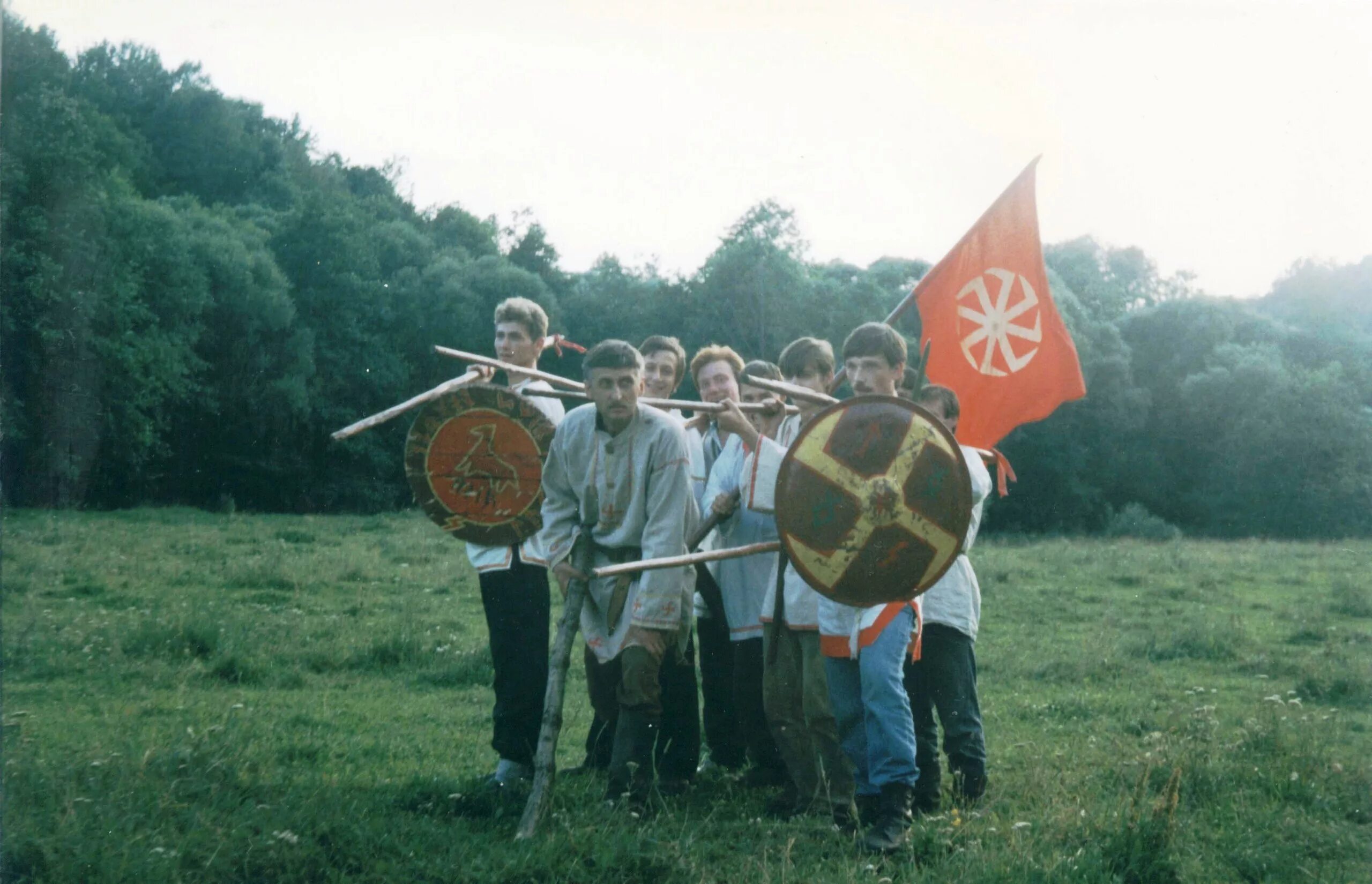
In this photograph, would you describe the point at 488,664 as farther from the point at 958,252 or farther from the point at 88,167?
the point at 88,167

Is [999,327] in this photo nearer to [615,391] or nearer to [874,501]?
[615,391]

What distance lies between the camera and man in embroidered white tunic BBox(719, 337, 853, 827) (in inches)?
193

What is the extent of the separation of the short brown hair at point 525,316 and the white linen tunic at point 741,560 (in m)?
0.97

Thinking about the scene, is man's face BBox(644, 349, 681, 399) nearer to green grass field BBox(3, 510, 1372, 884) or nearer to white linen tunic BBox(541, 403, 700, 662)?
white linen tunic BBox(541, 403, 700, 662)

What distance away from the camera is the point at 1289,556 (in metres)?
18.8

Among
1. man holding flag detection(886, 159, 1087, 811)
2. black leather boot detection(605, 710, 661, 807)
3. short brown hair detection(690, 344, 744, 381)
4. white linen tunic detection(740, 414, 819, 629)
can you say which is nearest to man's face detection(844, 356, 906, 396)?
white linen tunic detection(740, 414, 819, 629)

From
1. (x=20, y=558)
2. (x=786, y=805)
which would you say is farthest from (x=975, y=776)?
(x=20, y=558)

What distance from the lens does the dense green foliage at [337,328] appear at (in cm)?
2389

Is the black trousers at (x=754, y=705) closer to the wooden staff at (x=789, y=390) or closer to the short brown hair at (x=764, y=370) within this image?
the short brown hair at (x=764, y=370)

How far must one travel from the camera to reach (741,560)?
5.65 m

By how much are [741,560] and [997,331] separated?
1.92 meters

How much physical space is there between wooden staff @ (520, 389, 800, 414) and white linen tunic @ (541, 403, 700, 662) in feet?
0.16

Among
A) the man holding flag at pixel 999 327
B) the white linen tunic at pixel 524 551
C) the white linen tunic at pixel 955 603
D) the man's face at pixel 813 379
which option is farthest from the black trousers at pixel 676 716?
the man holding flag at pixel 999 327

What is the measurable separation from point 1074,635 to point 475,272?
87.5 feet
